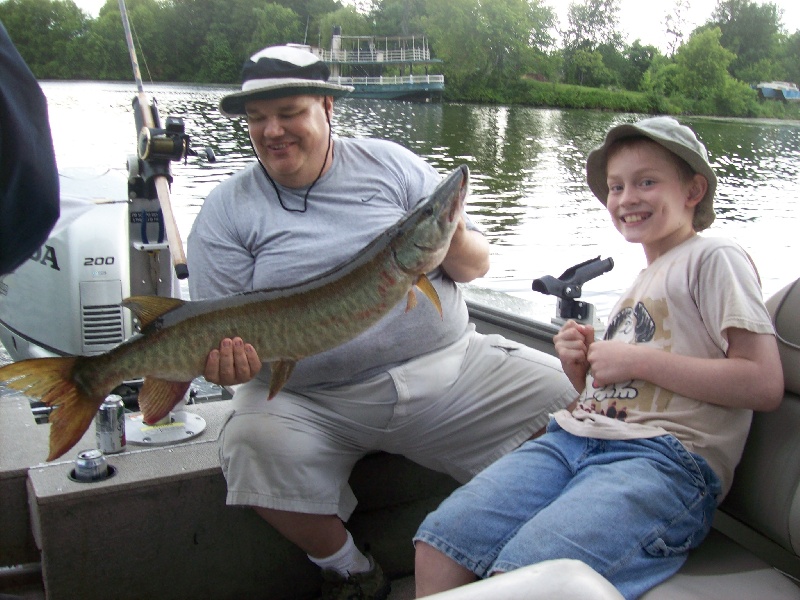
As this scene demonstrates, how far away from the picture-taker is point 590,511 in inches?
64.9

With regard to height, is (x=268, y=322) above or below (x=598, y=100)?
below

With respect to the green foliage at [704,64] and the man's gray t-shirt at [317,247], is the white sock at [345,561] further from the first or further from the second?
the green foliage at [704,64]

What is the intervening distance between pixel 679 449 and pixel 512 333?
1.95m

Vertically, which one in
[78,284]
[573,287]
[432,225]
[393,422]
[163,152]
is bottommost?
[393,422]

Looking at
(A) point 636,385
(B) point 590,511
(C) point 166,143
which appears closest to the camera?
(B) point 590,511

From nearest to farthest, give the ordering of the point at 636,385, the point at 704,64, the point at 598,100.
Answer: the point at 636,385, the point at 704,64, the point at 598,100

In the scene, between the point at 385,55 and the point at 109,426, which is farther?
the point at 385,55

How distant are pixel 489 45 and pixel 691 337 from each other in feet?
148

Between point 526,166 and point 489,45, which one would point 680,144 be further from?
point 489,45

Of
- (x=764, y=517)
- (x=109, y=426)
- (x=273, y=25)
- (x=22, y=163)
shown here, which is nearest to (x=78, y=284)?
(x=109, y=426)

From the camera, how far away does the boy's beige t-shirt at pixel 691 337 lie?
179cm

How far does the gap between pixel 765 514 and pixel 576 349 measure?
62 centimetres

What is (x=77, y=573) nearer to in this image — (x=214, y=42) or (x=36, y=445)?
(x=36, y=445)

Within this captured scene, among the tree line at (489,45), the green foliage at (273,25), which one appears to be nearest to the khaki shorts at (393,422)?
the tree line at (489,45)
